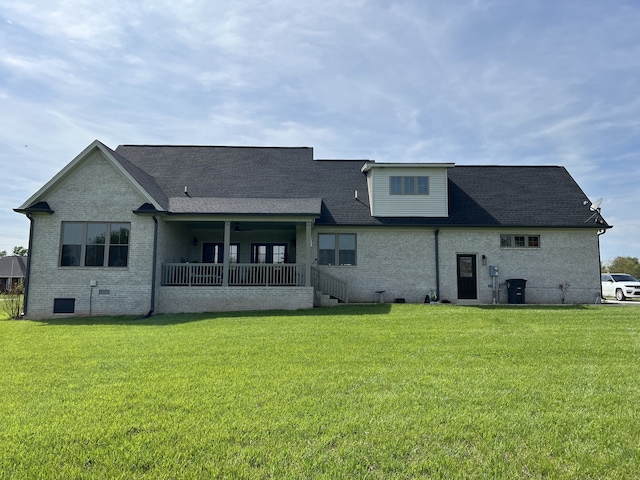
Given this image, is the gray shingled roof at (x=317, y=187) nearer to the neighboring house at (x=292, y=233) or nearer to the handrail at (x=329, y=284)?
the neighboring house at (x=292, y=233)

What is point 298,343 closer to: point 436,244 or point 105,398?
point 105,398

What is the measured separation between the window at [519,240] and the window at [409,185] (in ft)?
12.8

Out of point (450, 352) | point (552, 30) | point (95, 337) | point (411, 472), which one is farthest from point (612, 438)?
point (552, 30)

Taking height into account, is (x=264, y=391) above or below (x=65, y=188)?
Result: below

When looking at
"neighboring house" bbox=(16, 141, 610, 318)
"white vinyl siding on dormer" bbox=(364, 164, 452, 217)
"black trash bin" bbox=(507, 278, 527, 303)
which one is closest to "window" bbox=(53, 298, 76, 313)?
"neighboring house" bbox=(16, 141, 610, 318)

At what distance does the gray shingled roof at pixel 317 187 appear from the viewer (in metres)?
17.4

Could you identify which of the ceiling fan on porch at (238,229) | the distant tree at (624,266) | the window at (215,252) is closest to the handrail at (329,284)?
the ceiling fan on porch at (238,229)

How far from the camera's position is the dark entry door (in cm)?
1756

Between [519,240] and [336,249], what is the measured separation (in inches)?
313

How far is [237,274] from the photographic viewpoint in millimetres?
16297

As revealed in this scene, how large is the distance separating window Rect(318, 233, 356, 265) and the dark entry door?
4.66m

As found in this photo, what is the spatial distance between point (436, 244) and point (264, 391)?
1364 cm

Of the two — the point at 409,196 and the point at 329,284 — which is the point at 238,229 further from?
Answer: the point at 409,196

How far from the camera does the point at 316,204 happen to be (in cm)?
1727
